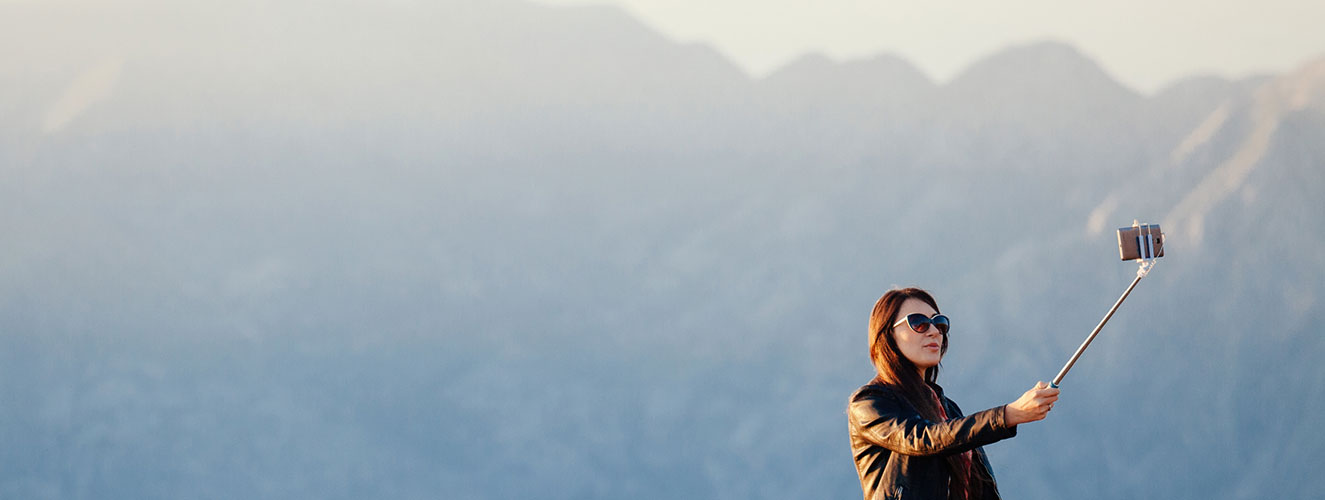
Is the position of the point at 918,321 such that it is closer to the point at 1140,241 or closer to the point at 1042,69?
the point at 1140,241

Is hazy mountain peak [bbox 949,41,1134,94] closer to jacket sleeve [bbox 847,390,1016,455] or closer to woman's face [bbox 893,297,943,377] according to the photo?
woman's face [bbox 893,297,943,377]

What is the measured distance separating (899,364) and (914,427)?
0.61 feet

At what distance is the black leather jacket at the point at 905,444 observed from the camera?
1802mm

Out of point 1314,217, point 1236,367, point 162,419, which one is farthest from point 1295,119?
point 162,419

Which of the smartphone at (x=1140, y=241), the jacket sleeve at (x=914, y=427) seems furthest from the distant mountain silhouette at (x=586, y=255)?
the jacket sleeve at (x=914, y=427)

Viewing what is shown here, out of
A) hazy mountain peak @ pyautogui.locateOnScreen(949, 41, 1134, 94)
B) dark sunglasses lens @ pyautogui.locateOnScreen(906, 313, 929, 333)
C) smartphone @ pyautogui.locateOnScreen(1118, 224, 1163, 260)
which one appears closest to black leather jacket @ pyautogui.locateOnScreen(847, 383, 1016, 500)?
dark sunglasses lens @ pyautogui.locateOnScreen(906, 313, 929, 333)

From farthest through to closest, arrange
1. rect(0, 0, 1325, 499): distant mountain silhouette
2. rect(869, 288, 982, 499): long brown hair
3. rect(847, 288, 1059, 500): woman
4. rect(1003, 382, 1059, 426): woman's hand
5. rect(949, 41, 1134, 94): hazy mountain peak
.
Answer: rect(949, 41, 1134, 94): hazy mountain peak → rect(0, 0, 1325, 499): distant mountain silhouette → rect(869, 288, 982, 499): long brown hair → rect(847, 288, 1059, 500): woman → rect(1003, 382, 1059, 426): woman's hand

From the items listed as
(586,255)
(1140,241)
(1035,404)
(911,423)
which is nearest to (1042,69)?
(586,255)

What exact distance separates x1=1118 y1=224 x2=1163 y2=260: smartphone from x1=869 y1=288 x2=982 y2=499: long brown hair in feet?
0.99

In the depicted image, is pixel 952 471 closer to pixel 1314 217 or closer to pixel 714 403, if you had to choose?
pixel 714 403

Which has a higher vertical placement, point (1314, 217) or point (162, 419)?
point (1314, 217)

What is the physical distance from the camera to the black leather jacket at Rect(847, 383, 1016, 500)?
5.91 feet

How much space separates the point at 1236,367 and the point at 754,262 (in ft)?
13.3

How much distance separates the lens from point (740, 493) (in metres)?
11.3
